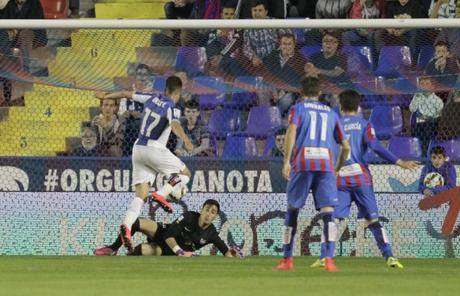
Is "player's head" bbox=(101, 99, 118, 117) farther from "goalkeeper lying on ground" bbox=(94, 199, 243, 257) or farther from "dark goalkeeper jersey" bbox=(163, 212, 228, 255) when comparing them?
"dark goalkeeper jersey" bbox=(163, 212, 228, 255)

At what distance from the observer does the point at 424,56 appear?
1616 cm

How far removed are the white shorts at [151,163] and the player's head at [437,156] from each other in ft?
9.81

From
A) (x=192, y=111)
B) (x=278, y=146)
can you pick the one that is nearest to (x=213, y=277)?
(x=278, y=146)

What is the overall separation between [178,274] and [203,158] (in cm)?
407

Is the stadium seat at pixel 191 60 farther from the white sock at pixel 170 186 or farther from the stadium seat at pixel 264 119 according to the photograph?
the white sock at pixel 170 186

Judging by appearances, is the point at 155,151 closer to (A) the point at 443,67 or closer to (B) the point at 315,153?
(B) the point at 315,153

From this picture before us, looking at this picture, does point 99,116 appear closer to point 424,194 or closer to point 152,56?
point 152,56

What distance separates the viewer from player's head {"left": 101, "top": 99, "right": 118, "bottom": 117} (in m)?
16.3

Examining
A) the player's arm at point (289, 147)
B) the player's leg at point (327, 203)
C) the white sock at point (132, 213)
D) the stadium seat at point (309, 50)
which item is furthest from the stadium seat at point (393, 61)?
the player's arm at point (289, 147)

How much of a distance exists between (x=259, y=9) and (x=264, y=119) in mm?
2461

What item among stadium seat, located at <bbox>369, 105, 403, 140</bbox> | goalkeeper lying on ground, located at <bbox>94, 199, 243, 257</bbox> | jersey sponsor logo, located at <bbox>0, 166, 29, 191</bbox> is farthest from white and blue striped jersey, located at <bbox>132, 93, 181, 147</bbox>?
stadium seat, located at <bbox>369, 105, 403, 140</bbox>

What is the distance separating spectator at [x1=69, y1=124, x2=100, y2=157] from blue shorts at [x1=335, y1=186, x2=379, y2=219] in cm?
360

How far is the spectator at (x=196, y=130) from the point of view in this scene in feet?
53.7

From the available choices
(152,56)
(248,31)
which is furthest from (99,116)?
(248,31)
